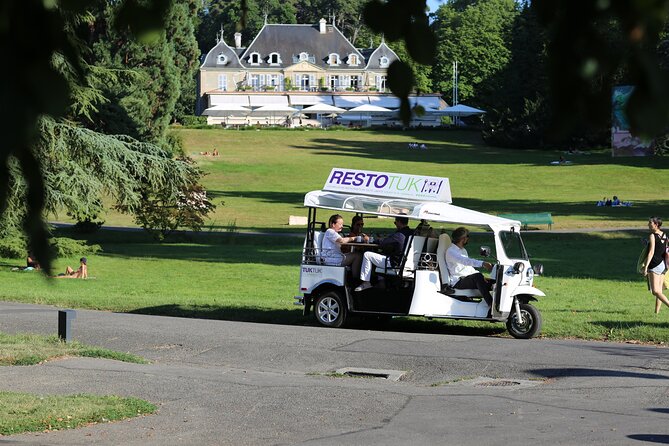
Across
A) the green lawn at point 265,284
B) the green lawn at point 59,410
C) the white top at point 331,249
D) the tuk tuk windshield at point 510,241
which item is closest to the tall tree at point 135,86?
the green lawn at point 265,284

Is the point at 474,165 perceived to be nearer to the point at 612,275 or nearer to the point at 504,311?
the point at 612,275

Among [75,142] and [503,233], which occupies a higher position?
[75,142]

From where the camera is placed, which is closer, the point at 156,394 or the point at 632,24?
the point at 632,24

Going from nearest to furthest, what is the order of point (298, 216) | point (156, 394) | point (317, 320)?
point (156, 394), point (317, 320), point (298, 216)

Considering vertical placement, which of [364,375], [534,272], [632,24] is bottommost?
[364,375]

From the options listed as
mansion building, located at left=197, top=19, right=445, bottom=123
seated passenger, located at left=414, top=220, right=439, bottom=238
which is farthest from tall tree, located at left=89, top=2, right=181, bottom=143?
mansion building, located at left=197, top=19, right=445, bottom=123

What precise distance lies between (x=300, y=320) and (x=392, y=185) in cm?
315

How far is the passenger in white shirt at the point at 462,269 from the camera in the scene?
16.7 metres

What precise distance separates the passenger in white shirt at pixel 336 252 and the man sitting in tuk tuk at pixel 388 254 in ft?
0.92

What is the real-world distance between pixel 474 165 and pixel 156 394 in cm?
7299

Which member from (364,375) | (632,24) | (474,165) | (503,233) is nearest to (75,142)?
(503,233)

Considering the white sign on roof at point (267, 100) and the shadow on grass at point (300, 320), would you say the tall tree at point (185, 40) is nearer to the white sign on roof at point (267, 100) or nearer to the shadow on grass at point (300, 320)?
the shadow on grass at point (300, 320)

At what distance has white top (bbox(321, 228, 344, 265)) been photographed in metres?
17.8

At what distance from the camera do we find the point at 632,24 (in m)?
2.41
